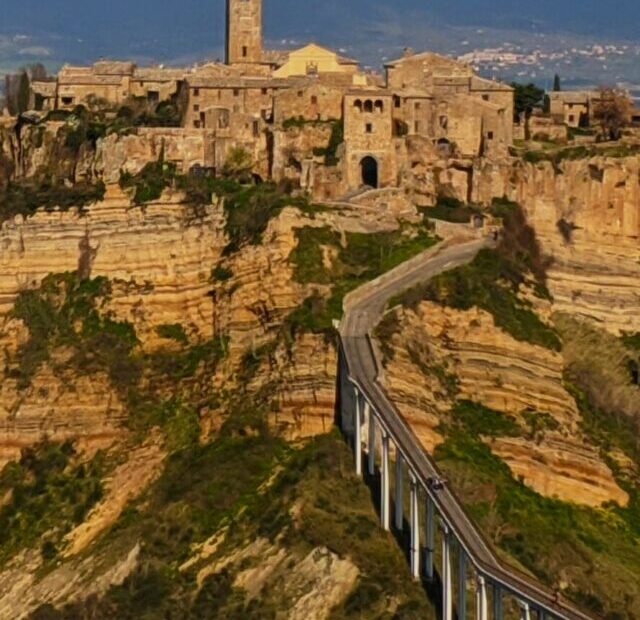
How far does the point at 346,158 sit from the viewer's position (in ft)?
213

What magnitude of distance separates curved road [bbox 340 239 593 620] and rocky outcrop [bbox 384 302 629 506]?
894 mm

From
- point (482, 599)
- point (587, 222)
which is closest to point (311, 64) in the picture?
point (587, 222)

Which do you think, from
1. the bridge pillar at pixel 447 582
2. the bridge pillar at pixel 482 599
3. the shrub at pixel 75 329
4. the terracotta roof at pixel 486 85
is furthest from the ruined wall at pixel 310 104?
the bridge pillar at pixel 482 599

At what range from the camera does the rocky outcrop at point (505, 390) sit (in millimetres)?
54344

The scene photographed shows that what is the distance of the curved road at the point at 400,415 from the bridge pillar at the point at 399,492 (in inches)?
17.2

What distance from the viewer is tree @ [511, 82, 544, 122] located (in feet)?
243

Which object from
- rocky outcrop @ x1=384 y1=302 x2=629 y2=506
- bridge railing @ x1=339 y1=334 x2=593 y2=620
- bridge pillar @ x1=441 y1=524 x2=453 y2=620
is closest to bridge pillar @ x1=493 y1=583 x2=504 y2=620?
bridge railing @ x1=339 y1=334 x2=593 y2=620

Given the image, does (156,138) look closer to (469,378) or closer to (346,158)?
(346,158)

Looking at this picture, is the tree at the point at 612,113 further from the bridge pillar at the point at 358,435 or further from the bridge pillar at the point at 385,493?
the bridge pillar at the point at 385,493

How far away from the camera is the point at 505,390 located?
56344 millimetres

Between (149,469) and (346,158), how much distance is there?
46.8 feet

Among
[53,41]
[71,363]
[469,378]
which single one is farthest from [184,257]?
[53,41]

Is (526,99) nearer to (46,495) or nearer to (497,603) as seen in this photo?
(46,495)

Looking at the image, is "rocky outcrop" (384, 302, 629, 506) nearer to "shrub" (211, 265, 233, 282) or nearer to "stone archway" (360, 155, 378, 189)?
"shrub" (211, 265, 233, 282)
